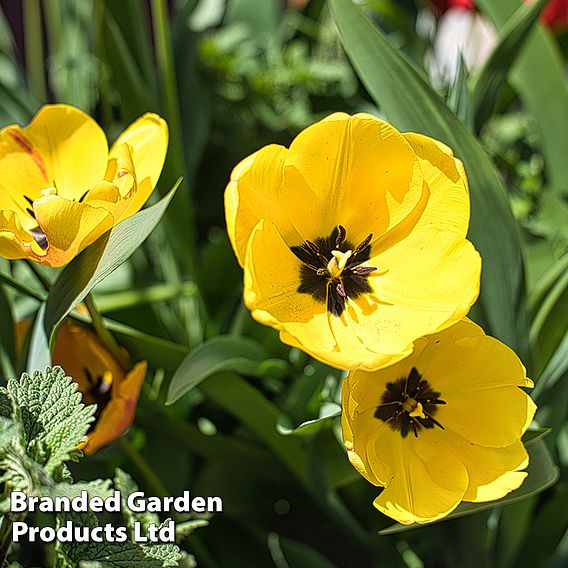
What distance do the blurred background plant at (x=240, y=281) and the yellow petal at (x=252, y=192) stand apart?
10 centimetres

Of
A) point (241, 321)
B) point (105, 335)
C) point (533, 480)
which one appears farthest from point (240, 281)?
point (533, 480)

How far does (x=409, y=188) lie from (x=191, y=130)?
389 millimetres

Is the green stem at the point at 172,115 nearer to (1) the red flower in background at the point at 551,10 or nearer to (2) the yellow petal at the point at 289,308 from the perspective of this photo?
(2) the yellow petal at the point at 289,308

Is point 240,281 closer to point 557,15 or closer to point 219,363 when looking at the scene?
point 219,363

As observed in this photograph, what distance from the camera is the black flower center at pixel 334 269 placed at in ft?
1.42

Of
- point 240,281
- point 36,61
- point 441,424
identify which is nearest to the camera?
point 441,424

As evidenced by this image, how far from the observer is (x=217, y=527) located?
65 cm

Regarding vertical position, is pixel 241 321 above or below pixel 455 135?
below

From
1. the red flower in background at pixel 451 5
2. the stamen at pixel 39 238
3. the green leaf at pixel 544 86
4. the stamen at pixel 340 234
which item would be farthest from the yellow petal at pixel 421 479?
the red flower in background at pixel 451 5

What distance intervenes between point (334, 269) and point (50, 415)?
158mm

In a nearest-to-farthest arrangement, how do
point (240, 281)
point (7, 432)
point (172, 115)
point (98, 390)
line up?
1. point (7, 432)
2. point (98, 390)
3. point (172, 115)
4. point (240, 281)

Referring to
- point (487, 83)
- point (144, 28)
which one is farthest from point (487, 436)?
point (144, 28)

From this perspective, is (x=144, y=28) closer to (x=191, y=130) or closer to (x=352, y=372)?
(x=191, y=130)

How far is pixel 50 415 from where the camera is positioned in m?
0.35
